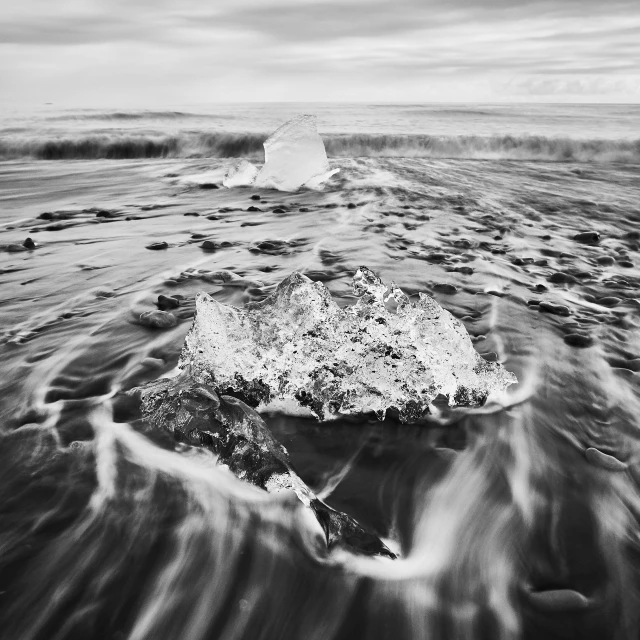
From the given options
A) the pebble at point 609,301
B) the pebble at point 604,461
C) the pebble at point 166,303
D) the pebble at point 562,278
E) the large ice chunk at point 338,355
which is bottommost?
the pebble at point 562,278

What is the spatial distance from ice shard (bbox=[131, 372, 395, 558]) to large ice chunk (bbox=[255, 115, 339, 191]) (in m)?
6.22

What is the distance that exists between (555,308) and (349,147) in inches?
447

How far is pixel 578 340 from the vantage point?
3.17m

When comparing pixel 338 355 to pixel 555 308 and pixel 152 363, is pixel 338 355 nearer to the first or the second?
pixel 152 363

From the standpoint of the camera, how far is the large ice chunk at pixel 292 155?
799cm

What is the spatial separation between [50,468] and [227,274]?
2418 millimetres

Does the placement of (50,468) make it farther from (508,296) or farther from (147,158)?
(147,158)

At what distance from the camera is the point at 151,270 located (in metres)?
4.45

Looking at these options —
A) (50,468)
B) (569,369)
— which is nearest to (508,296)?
(569,369)

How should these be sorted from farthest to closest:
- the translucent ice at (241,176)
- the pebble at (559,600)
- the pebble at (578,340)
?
the translucent ice at (241,176)
the pebble at (578,340)
the pebble at (559,600)

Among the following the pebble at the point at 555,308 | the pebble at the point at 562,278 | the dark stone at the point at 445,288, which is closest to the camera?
the pebble at the point at 555,308

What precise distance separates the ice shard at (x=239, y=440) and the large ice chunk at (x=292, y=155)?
20.4 feet

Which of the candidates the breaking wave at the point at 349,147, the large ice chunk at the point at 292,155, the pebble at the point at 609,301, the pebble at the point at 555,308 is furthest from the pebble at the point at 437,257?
the breaking wave at the point at 349,147

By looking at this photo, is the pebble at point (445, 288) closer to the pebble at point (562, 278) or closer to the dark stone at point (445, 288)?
the dark stone at point (445, 288)
